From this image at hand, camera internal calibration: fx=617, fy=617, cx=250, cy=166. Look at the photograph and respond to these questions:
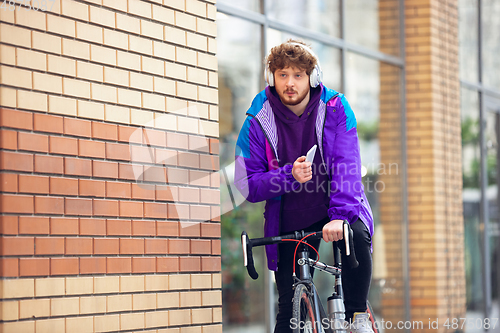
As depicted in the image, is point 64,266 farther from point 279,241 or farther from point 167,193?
point 279,241

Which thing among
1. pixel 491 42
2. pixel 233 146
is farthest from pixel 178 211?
pixel 491 42

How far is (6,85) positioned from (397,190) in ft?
17.8

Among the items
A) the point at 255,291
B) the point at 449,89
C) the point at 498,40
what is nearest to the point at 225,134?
the point at 255,291

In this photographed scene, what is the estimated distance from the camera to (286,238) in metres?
3.15

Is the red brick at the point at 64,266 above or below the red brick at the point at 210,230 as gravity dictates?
below

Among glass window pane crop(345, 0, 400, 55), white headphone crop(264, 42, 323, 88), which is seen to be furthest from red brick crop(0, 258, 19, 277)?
glass window pane crop(345, 0, 400, 55)

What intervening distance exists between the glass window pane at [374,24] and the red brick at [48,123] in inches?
174

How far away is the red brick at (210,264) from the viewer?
3.90 metres

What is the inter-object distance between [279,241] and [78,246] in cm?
103

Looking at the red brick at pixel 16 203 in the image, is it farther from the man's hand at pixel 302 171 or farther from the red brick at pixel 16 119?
the man's hand at pixel 302 171

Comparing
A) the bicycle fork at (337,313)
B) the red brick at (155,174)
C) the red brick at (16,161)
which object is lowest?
the bicycle fork at (337,313)

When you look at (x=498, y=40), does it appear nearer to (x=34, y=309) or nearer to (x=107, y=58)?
(x=107, y=58)

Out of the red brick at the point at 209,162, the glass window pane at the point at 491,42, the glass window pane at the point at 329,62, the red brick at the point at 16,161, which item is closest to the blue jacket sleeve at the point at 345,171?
the red brick at the point at 209,162

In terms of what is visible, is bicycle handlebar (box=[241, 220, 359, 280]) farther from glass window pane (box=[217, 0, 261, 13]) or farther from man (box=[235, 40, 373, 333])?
glass window pane (box=[217, 0, 261, 13])
